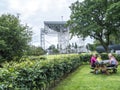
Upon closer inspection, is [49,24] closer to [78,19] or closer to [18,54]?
[78,19]

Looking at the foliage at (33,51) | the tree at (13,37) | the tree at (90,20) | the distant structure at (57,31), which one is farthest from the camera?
the distant structure at (57,31)

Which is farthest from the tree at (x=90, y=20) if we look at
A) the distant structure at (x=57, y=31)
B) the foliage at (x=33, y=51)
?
the distant structure at (x=57, y=31)

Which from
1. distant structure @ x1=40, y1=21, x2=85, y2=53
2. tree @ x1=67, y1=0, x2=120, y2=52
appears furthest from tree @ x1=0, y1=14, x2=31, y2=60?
distant structure @ x1=40, y1=21, x2=85, y2=53

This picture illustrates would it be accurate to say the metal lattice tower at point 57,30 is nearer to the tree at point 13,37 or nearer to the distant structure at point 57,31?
the distant structure at point 57,31

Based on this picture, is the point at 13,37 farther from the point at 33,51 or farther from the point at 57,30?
the point at 57,30

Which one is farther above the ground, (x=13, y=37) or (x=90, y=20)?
(x=90, y=20)

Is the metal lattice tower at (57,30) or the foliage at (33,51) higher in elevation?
the metal lattice tower at (57,30)

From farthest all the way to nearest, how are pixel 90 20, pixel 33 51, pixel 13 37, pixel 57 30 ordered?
pixel 57 30 < pixel 90 20 < pixel 33 51 < pixel 13 37

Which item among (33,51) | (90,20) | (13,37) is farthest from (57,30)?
(13,37)

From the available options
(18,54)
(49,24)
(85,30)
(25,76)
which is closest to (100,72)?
(18,54)

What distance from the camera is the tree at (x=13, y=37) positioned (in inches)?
733

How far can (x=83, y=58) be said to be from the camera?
33812mm

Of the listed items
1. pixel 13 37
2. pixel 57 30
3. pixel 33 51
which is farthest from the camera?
pixel 57 30

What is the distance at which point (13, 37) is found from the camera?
19062 millimetres
